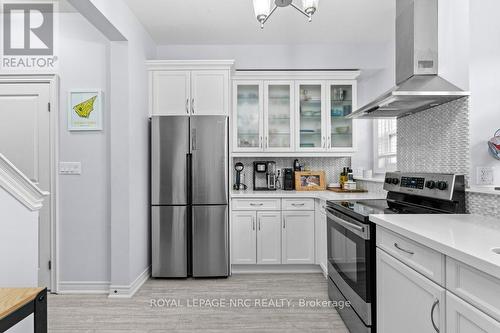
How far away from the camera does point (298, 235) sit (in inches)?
132

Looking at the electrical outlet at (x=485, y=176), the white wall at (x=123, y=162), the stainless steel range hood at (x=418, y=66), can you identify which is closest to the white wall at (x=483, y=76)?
the electrical outlet at (x=485, y=176)

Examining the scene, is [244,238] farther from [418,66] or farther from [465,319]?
[465,319]

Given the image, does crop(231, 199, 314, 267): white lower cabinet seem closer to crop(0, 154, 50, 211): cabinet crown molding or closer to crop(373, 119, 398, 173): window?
crop(373, 119, 398, 173): window

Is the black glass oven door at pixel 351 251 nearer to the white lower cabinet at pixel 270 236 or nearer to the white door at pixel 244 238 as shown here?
the white lower cabinet at pixel 270 236

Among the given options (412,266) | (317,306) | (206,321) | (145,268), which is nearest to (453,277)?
(412,266)

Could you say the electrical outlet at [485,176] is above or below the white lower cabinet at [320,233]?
above

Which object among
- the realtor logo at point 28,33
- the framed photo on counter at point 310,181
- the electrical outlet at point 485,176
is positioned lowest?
the framed photo on counter at point 310,181

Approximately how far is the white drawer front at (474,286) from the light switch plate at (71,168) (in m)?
3.04

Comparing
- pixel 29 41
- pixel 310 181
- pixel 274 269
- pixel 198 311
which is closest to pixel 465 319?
pixel 198 311

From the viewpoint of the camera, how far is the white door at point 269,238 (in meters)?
3.35

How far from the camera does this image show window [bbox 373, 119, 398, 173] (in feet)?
11.5

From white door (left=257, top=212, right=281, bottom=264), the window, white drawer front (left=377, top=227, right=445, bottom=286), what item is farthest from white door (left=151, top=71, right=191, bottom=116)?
white drawer front (left=377, top=227, right=445, bottom=286)

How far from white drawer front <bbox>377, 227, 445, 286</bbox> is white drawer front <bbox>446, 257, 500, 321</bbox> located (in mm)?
49

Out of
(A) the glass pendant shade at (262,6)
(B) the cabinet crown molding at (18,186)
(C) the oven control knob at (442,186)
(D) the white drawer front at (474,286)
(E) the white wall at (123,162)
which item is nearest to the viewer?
(D) the white drawer front at (474,286)
